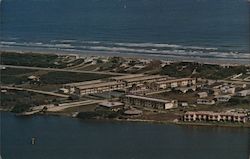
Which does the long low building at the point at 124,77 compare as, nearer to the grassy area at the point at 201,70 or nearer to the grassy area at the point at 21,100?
the grassy area at the point at 201,70

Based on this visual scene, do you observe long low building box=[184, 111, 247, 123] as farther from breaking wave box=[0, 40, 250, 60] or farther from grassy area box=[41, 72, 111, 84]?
breaking wave box=[0, 40, 250, 60]

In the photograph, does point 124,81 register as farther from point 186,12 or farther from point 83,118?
point 186,12

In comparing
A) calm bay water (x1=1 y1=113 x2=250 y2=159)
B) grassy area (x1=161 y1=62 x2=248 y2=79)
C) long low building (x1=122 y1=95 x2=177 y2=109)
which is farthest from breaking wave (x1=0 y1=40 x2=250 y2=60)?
calm bay water (x1=1 y1=113 x2=250 y2=159)

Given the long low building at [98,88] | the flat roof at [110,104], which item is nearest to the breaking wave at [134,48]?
the long low building at [98,88]

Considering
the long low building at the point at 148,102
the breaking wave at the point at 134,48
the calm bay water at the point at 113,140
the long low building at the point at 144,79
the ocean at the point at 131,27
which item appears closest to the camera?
the calm bay water at the point at 113,140

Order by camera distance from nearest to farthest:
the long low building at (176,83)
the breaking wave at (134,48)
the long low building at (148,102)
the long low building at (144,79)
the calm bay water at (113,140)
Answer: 1. the calm bay water at (113,140)
2. the long low building at (148,102)
3. the long low building at (176,83)
4. the long low building at (144,79)
5. the breaking wave at (134,48)

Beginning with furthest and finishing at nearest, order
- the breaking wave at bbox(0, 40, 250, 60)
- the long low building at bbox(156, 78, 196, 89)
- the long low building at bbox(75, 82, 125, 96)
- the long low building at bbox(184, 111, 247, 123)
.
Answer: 1. the breaking wave at bbox(0, 40, 250, 60)
2. the long low building at bbox(156, 78, 196, 89)
3. the long low building at bbox(75, 82, 125, 96)
4. the long low building at bbox(184, 111, 247, 123)

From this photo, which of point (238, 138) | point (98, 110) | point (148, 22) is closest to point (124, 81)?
point (98, 110)
